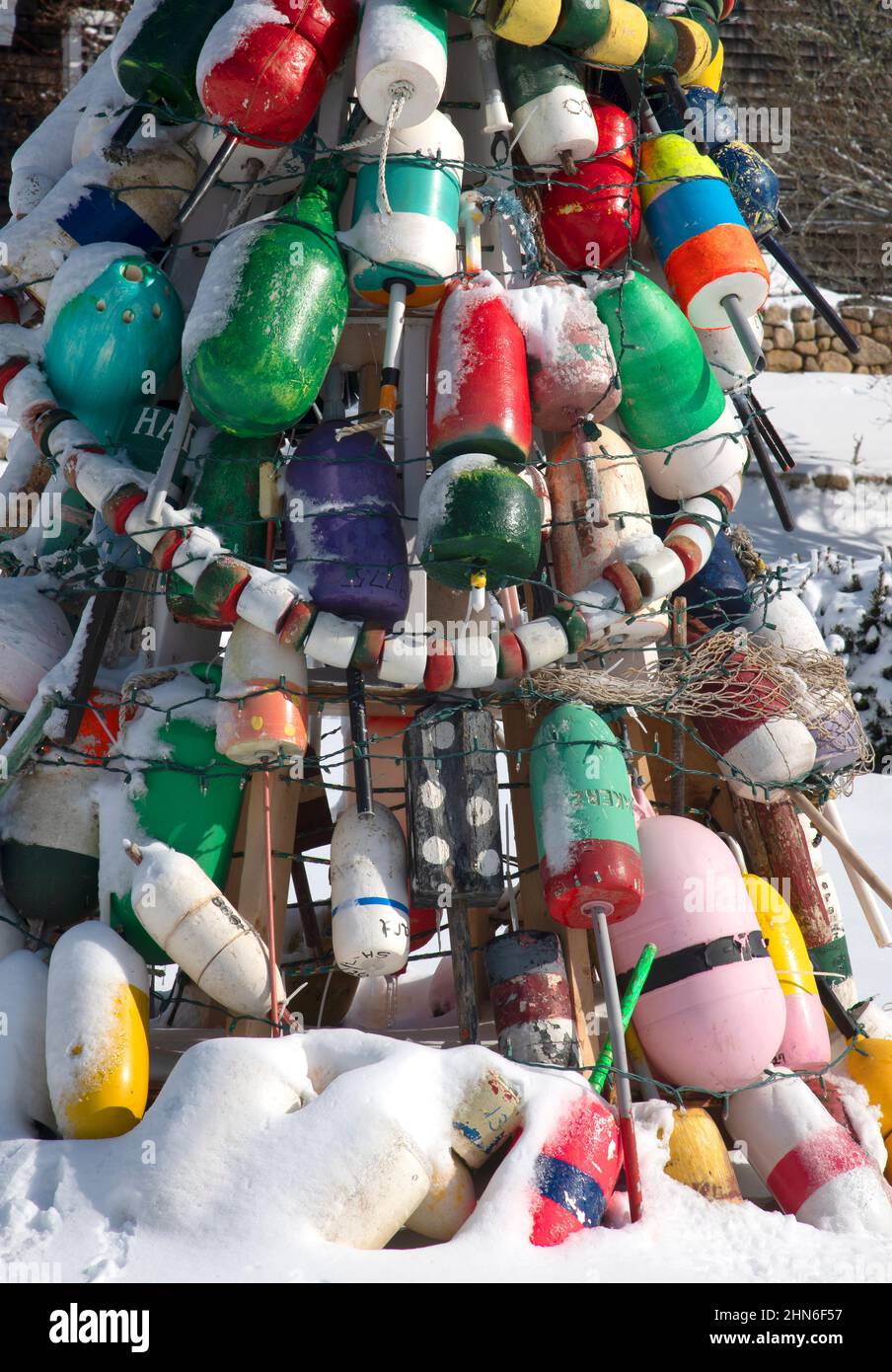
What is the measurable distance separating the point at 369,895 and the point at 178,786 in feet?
1.77

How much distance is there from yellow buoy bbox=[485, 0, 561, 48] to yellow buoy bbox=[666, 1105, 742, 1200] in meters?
2.57

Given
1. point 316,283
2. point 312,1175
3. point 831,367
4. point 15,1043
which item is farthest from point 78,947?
point 831,367

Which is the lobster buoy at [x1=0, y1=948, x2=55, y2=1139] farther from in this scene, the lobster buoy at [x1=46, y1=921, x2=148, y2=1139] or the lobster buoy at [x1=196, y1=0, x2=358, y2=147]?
the lobster buoy at [x1=196, y1=0, x2=358, y2=147]

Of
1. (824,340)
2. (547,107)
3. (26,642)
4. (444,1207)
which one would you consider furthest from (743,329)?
(824,340)

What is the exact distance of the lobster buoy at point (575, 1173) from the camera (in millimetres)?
2730

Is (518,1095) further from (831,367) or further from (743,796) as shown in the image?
(831,367)

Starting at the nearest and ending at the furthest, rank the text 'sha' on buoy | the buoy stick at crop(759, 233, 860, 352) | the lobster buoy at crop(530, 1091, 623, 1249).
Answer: the lobster buoy at crop(530, 1091, 623, 1249)
the text 'sha' on buoy
the buoy stick at crop(759, 233, 860, 352)

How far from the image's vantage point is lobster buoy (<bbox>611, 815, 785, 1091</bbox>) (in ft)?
10.6

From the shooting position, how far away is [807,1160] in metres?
3.18

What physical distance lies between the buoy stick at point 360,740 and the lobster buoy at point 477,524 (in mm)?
318

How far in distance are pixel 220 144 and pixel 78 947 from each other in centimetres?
203

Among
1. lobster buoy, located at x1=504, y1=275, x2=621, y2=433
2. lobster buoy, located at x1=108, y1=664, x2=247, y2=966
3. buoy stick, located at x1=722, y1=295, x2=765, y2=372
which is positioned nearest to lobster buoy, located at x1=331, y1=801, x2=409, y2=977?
lobster buoy, located at x1=108, y1=664, x2=247, y2=966

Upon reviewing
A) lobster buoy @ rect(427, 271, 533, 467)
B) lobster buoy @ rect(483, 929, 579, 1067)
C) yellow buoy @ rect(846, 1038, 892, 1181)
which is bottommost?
yellow buoy @ rect(846, 1038, 892, 1181)

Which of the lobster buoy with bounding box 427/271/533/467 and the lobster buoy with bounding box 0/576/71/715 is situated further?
the lobster buoy with bounding box 0/576/71/715
